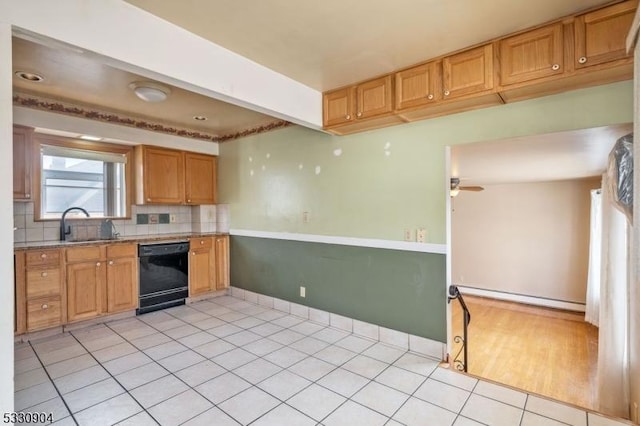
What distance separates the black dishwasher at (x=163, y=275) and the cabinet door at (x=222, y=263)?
1.55 feet

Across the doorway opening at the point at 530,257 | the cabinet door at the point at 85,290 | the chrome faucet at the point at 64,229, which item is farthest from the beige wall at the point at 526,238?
the chrome faucet at the point at 64,229

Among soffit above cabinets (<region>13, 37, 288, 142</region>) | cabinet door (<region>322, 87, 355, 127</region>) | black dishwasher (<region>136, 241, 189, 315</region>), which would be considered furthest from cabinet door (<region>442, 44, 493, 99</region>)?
black dishwasher (<region>136, 241, 189, 315</region>)

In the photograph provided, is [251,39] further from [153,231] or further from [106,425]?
[153,231]

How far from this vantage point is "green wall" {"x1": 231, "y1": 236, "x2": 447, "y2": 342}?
9.23 ft

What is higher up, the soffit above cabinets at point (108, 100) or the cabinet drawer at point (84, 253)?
the soffit above cabinets at point (108, 100)

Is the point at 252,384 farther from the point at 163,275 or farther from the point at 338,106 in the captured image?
the point at 338,106

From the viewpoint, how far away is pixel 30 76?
107 inches

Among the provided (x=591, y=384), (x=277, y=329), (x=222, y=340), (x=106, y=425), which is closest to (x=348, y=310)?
(x=277, y=329)

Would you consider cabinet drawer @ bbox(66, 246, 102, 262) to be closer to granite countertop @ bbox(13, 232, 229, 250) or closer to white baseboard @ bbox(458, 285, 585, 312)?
granite countertop @ bbox(13, 232, 229, 250)

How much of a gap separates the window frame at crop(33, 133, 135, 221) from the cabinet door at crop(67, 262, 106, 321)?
78 centimetres

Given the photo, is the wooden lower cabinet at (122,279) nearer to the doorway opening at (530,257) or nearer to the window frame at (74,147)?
the window frame at (74,147)

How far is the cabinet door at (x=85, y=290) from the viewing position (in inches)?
130

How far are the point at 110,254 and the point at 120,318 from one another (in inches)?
31.3

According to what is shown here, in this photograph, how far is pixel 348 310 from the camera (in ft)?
11.0
